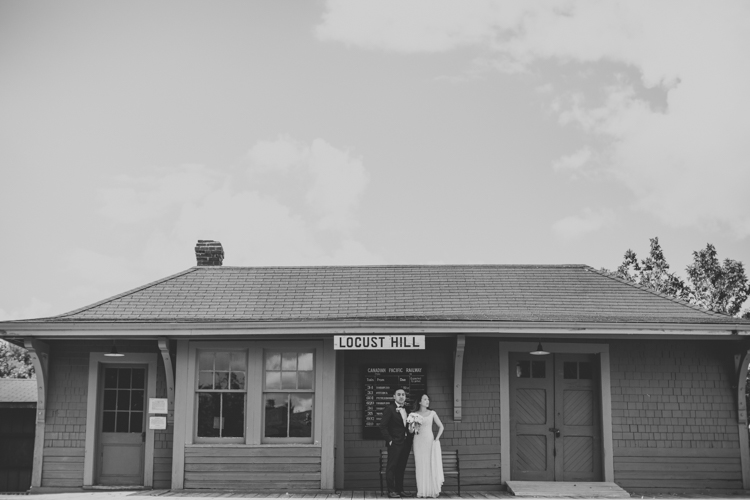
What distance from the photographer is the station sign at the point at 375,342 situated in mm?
12211

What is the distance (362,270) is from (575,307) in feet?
13.9

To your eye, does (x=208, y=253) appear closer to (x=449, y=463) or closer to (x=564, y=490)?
(x=449, y=463)

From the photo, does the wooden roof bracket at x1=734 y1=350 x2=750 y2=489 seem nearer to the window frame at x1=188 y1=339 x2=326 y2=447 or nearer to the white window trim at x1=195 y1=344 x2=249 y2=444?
the window frame at x1=188 y1=339 x2=326 y2=447

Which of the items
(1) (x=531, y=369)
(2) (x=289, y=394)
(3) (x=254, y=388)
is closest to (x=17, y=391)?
(3) (x=254, y=388)

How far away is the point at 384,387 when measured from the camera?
43.3ft

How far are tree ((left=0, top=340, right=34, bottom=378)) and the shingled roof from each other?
3230 cm

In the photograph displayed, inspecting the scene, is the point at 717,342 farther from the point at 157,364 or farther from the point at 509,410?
the point at 157,364

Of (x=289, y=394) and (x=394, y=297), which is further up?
(x=394, y=297)

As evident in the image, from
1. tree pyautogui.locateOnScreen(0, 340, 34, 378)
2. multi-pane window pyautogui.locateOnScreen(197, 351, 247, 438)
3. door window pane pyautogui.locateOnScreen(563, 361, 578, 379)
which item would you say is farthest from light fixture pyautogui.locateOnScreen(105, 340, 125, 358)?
tree pyautogui.locateOnScreen(0, 340, 34, 378)

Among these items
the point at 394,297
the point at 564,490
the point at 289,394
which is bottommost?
the point at 564,490

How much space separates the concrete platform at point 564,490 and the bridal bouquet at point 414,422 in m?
1.86

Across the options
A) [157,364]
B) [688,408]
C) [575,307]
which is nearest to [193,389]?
[157,364]

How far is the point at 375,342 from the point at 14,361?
40.3 m

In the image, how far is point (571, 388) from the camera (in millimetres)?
13445
